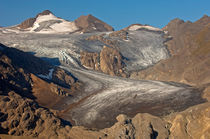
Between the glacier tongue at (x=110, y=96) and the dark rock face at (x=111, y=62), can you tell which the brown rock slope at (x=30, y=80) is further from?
the dark rock face at (x=111, y=62)

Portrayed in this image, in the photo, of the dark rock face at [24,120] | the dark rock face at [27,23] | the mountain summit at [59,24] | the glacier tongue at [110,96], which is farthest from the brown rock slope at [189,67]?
the dark rock face at [27,23]

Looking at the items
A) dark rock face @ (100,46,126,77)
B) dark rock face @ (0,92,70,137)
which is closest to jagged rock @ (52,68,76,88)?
dark rock face @ (100,46,126,77)

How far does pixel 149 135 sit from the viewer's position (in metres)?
15.2

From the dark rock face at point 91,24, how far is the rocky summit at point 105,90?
2940 cm

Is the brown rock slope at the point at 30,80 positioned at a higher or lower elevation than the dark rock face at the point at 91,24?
lower

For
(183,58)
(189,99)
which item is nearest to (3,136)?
(189,99)

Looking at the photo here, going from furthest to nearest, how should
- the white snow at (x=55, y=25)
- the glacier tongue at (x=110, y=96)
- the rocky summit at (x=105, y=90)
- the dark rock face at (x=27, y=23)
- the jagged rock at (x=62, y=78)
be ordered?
1. the dark rock face at (x=27, y=23)
2. the white snow at (x=55, y=25)
3. the jagged rock at (x=62, y=78)
4. the glacier tongue at (x=110, y=96)
5. the rocky summit at (x=105, y=90)

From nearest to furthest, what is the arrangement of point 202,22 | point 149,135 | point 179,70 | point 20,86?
1. point 149,135
2. point 20,86
3. point 179,70
4. point 202,22

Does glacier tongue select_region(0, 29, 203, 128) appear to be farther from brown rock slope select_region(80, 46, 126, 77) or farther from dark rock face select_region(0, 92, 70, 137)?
dark rock face select_region(0, 92, 70, 137)

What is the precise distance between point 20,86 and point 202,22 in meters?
78.2

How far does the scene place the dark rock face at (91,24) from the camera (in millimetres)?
114125

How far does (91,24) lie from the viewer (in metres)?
118

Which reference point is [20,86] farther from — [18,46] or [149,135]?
[18,46]

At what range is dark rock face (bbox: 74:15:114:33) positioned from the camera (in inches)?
4493
